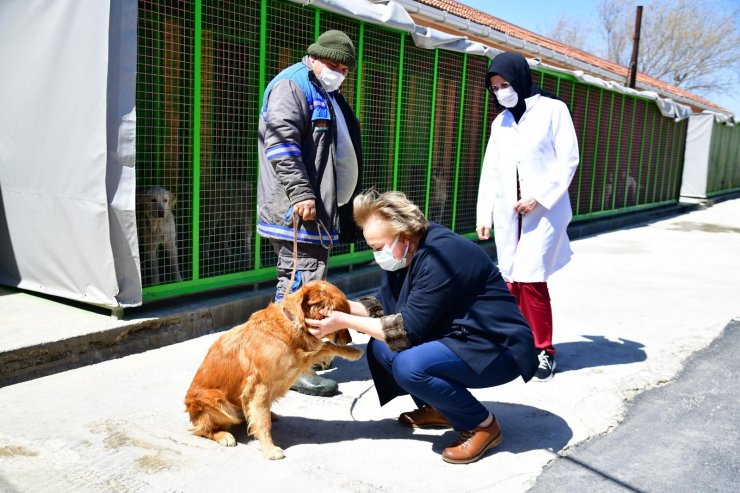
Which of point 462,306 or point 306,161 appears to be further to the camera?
point 306,161

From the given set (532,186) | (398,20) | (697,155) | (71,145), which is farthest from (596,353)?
(697,155)

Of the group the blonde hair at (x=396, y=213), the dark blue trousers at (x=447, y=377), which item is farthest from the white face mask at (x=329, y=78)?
the dark blue trousers at (x=447, y=377)

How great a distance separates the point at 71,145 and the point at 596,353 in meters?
4.16

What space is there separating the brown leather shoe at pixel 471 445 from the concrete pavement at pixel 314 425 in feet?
0.14

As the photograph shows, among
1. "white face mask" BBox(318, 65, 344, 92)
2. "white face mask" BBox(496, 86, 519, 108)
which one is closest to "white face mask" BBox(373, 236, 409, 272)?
"white face mask" BBox(318, 65, 344, 92)

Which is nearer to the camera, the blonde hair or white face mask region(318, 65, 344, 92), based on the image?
the blonde hair

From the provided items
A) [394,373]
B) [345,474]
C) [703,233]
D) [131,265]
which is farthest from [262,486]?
[703,233]

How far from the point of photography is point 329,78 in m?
4.11

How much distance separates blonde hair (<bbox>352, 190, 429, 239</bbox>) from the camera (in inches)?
129

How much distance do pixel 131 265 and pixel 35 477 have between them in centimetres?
188

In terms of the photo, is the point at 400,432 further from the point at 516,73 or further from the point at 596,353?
the point at 516,73

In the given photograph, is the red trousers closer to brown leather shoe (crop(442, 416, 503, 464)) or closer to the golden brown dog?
brown leather shoe (crop(442, 416, 503, 464))

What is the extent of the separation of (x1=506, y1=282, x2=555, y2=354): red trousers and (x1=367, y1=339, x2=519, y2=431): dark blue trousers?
1290 mm

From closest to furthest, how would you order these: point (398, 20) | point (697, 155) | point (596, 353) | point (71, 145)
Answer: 1. point (71, 145)
2. point (596, 353)
3. point (398, 20)
4. point (697, 155)
